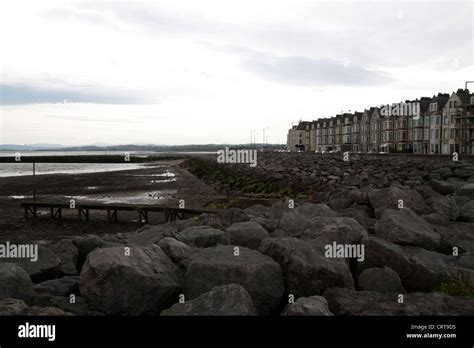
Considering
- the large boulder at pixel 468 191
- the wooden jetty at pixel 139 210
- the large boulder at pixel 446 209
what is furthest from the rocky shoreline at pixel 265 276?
the wooden jetty at pixel 139 210

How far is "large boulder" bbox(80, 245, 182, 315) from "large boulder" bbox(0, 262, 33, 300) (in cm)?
79

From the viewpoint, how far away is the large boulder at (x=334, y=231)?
6875mm

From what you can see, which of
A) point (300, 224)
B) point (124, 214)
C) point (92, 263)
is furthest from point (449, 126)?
point (92, 263)

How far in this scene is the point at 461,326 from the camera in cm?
458

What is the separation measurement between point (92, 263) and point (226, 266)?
1.87 m

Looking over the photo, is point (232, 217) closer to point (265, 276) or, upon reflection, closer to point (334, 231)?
point (334, 231)

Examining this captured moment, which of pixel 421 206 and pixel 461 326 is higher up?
pixel 421 206

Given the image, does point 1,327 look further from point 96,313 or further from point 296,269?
point 296,269

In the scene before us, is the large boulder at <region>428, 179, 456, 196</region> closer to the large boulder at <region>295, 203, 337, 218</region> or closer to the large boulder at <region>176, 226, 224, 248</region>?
the large boulder at <region>295, 203, 337, 218</region>

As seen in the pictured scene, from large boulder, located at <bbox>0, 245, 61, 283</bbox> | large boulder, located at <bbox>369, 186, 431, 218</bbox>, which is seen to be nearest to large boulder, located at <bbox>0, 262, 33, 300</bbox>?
large boulder, located at <bbox>0, 245, 61, 283</bbox>

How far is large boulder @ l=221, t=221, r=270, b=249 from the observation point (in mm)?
7322

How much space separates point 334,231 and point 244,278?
2248 millimetres

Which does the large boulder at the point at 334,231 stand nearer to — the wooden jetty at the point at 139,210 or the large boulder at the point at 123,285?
the large boulder at the point at 123,285

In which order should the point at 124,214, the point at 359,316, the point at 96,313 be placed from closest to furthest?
1. the point at 359,316
2. the point at 96,313
3. the point at 124,214
